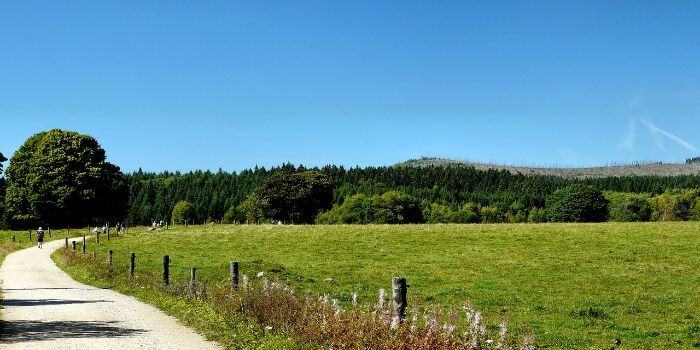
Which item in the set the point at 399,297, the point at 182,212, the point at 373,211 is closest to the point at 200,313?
the point at 399,297

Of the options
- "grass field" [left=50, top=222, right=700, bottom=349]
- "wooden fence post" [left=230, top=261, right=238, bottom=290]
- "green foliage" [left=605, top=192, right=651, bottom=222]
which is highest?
"green foliage" [left=605, top=192, right=651, bottom=222]

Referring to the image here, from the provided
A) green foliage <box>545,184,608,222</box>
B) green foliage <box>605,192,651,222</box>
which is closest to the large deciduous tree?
green foliage <box>545,184,608,222</box>

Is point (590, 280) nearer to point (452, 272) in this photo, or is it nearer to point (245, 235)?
point (452, 272)

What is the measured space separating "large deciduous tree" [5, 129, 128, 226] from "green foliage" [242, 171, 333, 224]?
105ft

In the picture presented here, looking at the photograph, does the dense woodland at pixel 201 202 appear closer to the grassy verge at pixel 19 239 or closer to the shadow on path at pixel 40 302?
the grassy verge at pixel 19 239

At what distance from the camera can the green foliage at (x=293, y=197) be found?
10706cm

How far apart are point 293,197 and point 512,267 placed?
239 feet

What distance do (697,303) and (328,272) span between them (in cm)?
1908

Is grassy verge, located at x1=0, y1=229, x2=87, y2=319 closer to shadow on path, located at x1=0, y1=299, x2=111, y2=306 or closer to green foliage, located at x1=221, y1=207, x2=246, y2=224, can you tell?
shadow on path, located at x1=0, y1=299, x2=111, y2=306

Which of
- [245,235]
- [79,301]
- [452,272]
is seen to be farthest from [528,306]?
[245,235]

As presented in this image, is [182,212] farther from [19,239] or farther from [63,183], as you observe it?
[19,239]

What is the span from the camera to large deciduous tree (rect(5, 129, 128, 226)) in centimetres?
7412

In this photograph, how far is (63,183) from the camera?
74375 mm

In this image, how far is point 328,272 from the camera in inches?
1362
